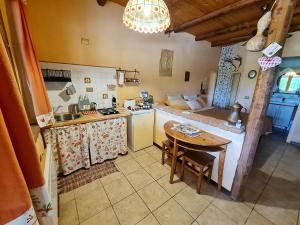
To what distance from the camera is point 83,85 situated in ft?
7.79

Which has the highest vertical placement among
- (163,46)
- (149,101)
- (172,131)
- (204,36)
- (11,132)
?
(204,36)

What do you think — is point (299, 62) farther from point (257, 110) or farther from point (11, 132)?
point (11, 132)

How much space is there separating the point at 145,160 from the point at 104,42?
228cm

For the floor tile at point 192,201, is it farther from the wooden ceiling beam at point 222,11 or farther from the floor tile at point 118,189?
the wooden ceiling beam at point 222,11

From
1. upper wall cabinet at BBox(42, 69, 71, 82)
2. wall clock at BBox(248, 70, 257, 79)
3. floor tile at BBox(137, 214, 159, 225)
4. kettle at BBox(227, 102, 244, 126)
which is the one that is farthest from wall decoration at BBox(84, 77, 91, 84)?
wall clock at BBox(248, 70, 257, 79)

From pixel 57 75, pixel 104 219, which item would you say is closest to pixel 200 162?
pixel 104 219

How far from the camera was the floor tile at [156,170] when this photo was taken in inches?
82.4

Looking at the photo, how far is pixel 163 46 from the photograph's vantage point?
3.24 m

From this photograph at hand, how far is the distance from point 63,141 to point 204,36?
3.92 m

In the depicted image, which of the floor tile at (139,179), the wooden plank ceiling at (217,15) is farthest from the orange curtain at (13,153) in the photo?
the wooden plank ceiling at (217,15)

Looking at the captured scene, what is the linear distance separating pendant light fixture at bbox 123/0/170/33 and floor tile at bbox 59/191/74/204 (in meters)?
2.09

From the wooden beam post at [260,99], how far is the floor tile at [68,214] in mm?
1902

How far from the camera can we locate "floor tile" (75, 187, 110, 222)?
150cm

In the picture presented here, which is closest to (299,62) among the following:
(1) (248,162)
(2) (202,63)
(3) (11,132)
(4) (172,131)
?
(2) (202,63)
